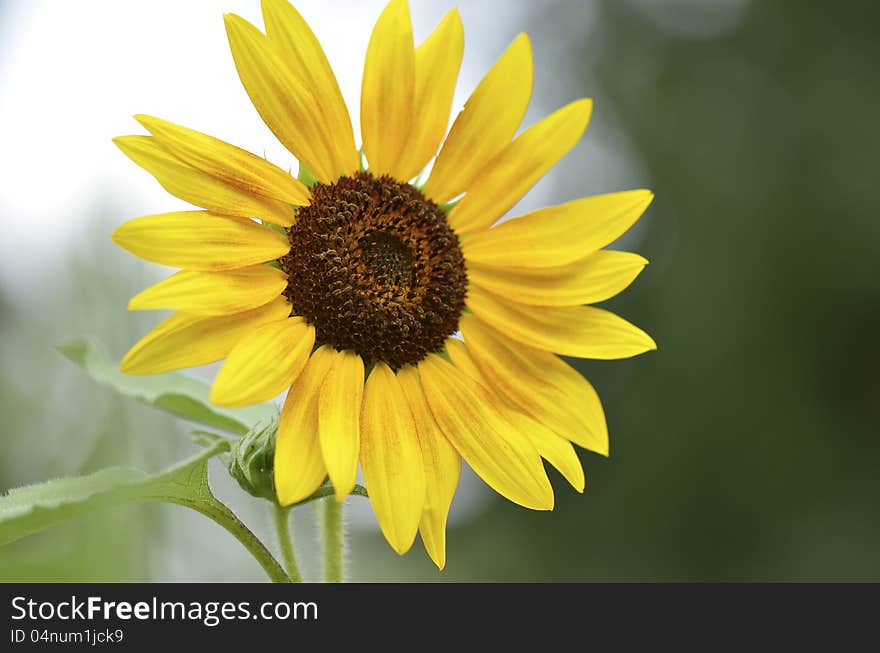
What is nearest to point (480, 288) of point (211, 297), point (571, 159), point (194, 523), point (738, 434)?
point (211, 297)

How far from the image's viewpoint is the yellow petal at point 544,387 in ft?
4.11

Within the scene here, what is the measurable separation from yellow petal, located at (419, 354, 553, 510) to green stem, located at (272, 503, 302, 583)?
0.24 m

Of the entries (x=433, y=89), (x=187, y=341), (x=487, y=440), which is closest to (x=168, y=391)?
(x=187, y=341)

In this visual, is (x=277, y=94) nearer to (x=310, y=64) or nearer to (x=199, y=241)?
(x=310, y=64)

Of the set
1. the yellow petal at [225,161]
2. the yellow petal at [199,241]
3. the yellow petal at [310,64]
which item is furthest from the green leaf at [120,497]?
the yellow petal at [310,64]

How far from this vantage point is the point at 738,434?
7.01m

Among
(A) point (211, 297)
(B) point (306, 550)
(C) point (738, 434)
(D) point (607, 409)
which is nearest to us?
(A) point (211, 297)

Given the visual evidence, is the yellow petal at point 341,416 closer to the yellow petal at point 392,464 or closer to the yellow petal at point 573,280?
the yellow petal at point 392,464

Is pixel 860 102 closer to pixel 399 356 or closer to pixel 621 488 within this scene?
pixel 621 488

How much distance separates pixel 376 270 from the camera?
134 centimetres

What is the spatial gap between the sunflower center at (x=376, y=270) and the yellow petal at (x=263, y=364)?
2.5 inches

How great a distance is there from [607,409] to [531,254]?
21.6 ft

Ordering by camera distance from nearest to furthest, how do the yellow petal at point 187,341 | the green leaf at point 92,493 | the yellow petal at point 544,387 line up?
the green leaf at point 92,493, the yellow petal at point 187,341, the yellow petal at point 544,387

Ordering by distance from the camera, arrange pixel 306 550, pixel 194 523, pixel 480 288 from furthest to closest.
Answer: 1. pixel 194 523
2. pixel 306 550
3. pixel 480 288
